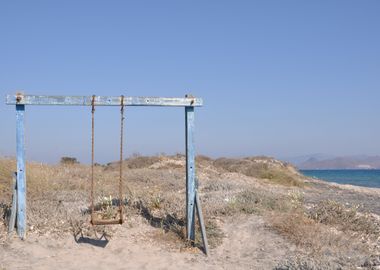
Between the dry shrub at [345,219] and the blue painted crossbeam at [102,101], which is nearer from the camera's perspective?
the blue painted crossbeam at [102,101]

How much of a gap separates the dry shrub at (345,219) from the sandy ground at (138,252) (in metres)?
1.55

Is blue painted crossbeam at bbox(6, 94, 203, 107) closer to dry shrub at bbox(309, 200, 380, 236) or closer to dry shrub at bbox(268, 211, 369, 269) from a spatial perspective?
dry shrub at bbox(268, 211, 369, 269)

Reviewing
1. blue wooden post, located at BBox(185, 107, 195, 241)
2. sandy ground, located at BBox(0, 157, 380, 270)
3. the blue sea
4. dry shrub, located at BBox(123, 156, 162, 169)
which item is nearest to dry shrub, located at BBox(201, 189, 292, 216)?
sandy ground, located at BBox(0, 157, 380, 270)

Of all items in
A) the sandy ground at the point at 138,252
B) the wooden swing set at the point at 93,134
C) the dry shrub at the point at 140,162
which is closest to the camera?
the sandy ground at the point at 138,252

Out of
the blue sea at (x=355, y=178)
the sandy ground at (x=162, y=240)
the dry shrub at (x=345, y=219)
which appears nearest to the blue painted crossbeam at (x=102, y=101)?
the sandy ground at (x=162, y=240)

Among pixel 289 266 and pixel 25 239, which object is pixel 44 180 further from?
pixel 289 266

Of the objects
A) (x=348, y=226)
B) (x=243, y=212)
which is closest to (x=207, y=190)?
(x=243, y=212)

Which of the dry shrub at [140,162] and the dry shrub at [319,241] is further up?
the dry shrub at [140,162]

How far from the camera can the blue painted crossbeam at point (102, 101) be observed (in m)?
8.90

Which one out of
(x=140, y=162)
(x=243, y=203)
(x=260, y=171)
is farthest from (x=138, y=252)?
(x=260, y=171)

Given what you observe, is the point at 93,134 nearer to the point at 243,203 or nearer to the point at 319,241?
the point at 243,203

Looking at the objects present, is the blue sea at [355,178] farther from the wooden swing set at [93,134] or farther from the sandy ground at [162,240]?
the wooden swing set at [93,134]

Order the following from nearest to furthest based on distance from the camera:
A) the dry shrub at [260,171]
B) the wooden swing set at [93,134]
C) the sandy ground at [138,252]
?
the sandy ground at [138,252] < the wooden swing set at [93,134] < the dry shrub at [260,171]

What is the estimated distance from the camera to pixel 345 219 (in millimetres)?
10359
